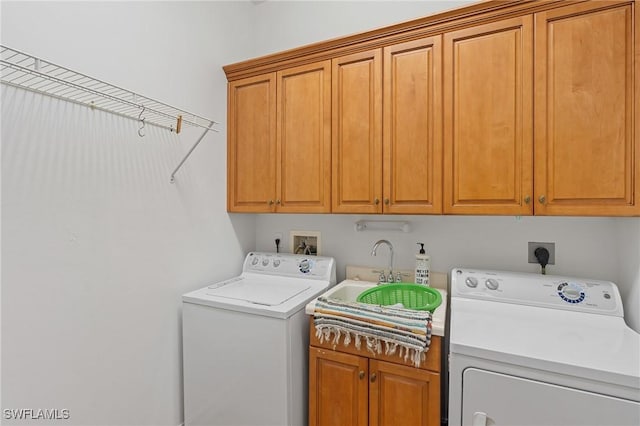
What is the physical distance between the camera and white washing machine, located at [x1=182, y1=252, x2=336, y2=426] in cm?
147

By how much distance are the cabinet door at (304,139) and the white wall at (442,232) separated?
13.8 inches

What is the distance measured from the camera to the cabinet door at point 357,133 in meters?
1.68

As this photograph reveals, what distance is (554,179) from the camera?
4.43ft

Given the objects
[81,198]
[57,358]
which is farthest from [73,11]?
[57,358]

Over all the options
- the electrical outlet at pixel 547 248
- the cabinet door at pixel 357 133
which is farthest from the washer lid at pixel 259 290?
the electrical outlet at pixel 547 248

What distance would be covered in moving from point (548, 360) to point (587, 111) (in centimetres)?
103

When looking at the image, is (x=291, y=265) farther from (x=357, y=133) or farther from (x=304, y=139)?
(x=357, y=133)

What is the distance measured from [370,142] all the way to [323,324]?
990mm

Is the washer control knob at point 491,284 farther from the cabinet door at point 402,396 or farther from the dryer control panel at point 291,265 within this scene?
the dryer control panel at point 291,265

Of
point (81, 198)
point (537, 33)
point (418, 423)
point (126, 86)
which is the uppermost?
point (537, 33)

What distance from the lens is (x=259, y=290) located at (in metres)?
1.81

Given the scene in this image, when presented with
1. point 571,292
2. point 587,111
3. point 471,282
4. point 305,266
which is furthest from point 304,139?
point 571,292

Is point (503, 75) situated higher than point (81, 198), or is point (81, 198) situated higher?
point (503, 75)

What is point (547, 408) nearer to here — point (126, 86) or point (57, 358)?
point (57, 358)
